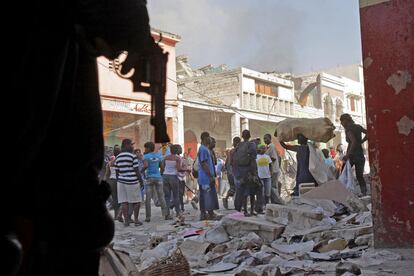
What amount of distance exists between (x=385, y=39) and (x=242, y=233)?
2585mm

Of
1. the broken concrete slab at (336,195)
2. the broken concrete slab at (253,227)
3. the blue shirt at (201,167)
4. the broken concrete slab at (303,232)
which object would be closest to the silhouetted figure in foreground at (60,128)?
the broken concrete slab at (303,232)

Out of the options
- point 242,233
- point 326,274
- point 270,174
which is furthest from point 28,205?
point 270,174

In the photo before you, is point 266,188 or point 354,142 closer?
point 354,142

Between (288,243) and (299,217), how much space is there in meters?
0.79

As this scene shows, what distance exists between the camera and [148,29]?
118 cm

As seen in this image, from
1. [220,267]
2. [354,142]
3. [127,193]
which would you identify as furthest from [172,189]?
[220,267]

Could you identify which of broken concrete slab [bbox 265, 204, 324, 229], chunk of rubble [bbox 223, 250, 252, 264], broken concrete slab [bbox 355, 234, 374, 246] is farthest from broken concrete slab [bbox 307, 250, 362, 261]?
broken concrete slab [bbox 265, 204, 324, 229]

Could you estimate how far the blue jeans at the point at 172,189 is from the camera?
29.1 feet

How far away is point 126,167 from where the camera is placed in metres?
7.82

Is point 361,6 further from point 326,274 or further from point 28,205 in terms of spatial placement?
point 28,205

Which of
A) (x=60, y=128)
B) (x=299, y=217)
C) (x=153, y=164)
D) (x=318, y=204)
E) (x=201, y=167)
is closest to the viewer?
(x=60, y=128)

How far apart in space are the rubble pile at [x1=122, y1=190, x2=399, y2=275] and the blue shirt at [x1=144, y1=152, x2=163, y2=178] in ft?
7.79

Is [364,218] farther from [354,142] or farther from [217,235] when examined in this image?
[354,142]

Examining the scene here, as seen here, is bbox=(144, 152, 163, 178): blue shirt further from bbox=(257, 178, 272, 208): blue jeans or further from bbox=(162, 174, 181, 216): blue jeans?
bbox=(257, 178, 272, 208): blue jeans
